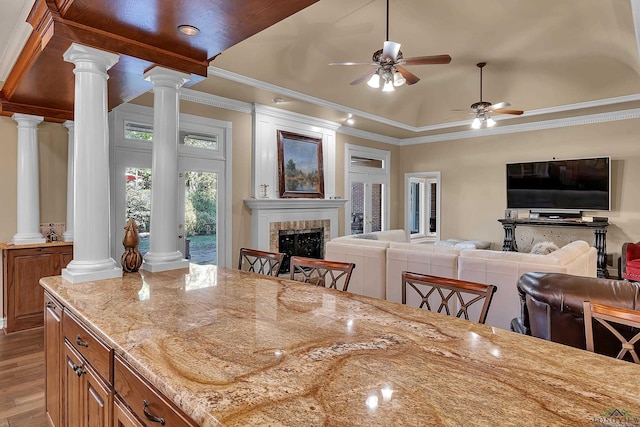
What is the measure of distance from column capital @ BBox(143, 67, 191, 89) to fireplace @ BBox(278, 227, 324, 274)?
3723 millimetres

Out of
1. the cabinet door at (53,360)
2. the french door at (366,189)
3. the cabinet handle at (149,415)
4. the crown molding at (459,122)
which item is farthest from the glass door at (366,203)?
the cabinet handle at (149,415)

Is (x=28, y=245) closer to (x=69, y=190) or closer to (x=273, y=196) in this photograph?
(x=69, y=190)

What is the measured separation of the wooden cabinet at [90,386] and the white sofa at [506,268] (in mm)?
2863

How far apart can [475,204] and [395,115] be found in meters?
2.74

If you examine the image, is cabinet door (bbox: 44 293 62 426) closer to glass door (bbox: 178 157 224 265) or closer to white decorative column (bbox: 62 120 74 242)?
white decorative column (bbox: 62 120 74 242)

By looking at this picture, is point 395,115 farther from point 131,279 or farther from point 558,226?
point 131,279

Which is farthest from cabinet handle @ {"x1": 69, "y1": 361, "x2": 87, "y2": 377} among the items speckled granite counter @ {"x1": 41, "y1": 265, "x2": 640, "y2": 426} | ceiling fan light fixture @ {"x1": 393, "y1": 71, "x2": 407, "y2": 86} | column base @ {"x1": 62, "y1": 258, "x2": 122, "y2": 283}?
ceiling fan light fixture @ {"x1": 393, "y1": 71, "x2": 407, "y2": 86}

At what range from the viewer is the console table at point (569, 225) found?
6.12m

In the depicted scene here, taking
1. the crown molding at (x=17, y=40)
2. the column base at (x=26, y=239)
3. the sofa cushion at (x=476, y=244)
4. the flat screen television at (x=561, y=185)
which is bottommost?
the sofa cushion at (x=476, y=244)

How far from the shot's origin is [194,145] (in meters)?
5.10

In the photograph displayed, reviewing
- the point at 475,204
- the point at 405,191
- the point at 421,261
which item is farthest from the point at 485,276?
the point at 405,191

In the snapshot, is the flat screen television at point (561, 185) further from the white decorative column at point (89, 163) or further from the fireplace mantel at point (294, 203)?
the white decorative column at point (89, 163)

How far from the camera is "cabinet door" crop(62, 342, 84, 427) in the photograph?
5.34 feet

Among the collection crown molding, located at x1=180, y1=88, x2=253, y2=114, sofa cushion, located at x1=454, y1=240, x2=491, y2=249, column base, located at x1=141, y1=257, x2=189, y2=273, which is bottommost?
sofa cushion, located at x1=454, y1=240, x2=491, y2=249
